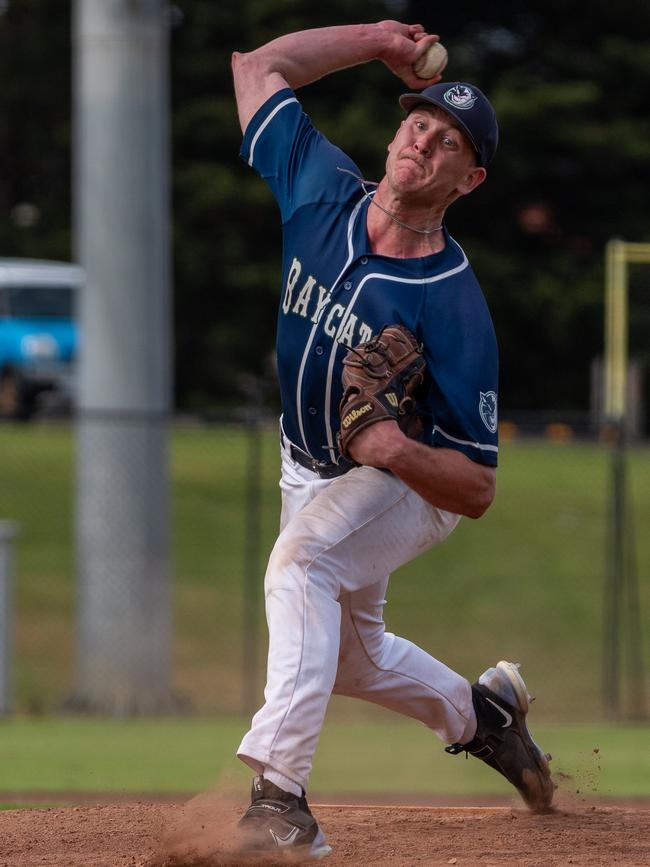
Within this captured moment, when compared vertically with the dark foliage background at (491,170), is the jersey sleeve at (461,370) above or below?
below

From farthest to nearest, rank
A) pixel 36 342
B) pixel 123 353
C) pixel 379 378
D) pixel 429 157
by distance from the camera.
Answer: pixel 36 342
pixel 123 353
pixel 429 157
pixel 379 378

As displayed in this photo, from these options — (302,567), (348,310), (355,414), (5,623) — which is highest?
(348,310)

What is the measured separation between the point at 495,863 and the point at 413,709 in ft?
2.47

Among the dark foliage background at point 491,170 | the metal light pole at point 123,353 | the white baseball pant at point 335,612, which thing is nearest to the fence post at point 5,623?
the metal light pole at point 123,353

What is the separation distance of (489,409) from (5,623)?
7.30 metres

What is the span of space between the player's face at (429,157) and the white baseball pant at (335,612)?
2.82ft

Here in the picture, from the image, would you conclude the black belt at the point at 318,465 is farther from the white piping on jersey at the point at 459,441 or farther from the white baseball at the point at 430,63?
the white baseball at the point at 430,63

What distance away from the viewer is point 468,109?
4910 mm

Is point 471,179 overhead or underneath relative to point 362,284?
overhead

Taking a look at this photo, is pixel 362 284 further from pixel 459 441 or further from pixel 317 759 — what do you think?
pixel 317 759

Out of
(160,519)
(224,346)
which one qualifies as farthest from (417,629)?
(224,346)

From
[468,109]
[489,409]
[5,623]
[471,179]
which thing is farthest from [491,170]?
[489,409]

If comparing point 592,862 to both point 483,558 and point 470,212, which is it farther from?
point 470,212

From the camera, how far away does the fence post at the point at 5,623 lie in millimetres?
11242
